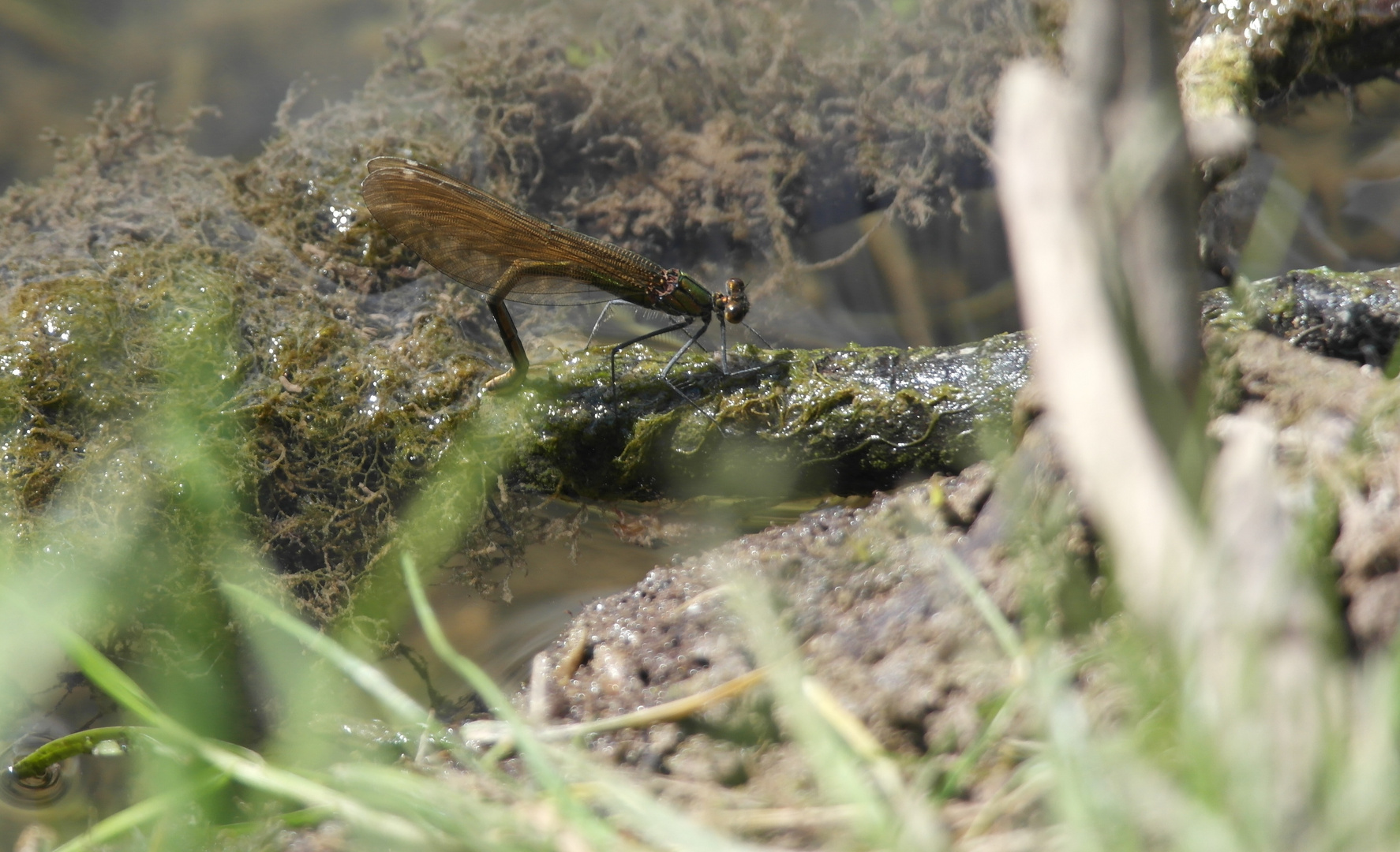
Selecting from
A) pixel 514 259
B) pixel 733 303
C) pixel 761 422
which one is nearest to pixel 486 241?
pixel 514 259

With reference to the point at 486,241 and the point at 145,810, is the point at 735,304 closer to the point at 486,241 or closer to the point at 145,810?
the point at 486,241

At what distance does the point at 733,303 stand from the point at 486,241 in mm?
1151

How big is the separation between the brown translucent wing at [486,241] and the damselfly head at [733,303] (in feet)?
0.99

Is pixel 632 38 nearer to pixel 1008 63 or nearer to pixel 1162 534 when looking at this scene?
pixel 1008 63

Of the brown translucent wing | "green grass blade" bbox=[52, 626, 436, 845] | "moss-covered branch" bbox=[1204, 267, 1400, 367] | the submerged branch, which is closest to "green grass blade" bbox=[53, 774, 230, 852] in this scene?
"green grass blade" bbox=[52, 626, 436, 845]

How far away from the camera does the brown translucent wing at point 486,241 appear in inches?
140

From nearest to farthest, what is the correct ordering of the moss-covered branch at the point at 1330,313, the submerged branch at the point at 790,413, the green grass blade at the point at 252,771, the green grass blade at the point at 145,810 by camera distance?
the green grass blade at the point at 252,771, the green grass blade at the point at 145,810, the moss-covered branch at the point at 1330,313, the submerged branch at the point at 790,413

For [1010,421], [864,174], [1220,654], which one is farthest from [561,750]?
[864,174]

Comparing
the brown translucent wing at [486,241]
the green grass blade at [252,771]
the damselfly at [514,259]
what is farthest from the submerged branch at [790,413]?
the green grass blade at [252,771]

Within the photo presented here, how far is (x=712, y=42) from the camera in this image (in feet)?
17.7

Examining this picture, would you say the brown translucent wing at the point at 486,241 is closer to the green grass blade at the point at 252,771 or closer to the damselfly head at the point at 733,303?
the damselfly head at the point at 733,303

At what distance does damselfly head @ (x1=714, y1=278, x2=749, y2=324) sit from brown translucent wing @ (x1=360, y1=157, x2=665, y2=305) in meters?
0.30

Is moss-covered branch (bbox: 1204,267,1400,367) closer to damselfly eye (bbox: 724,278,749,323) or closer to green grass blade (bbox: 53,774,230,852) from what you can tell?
damselfly eye (bbox: 724,278,749,323)

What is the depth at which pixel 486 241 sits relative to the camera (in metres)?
3.71
